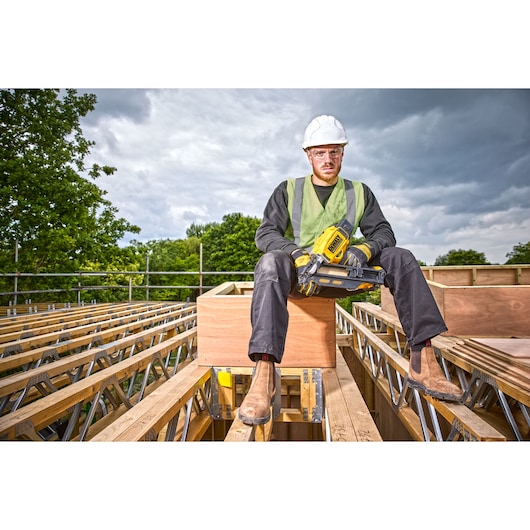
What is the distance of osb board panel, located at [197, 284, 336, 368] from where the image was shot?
57.2 inches

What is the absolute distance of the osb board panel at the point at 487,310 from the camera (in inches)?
81.0

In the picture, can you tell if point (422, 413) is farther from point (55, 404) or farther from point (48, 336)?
point (48, 336)

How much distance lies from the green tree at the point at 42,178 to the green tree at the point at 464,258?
12.3 feet

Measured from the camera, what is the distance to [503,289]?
2.08 metres

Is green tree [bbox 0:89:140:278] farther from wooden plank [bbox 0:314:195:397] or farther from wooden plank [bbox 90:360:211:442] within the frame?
wooden plank [bbox 90:360:211:442]

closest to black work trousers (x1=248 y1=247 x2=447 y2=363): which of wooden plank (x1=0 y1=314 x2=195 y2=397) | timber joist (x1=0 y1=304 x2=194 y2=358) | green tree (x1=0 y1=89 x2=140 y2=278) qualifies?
wooden plank (x1=0 y1=314 x2=195 y2=397)

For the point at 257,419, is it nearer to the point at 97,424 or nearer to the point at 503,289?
the point at 97,424

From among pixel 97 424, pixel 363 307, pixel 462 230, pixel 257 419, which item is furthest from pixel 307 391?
pixel 363 307

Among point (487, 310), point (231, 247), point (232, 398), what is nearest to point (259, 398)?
point (232, 398)

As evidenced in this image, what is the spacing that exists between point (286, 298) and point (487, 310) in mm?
1608

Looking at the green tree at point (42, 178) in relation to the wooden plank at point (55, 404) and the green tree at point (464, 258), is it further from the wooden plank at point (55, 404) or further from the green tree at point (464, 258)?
the green tree at point (464, 258)

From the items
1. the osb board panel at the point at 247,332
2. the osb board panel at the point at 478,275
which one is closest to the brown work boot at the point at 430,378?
the osb board panel at the point at 247,332

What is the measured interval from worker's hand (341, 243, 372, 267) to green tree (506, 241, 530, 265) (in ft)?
4.84

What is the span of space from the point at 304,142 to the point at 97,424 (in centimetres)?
148
